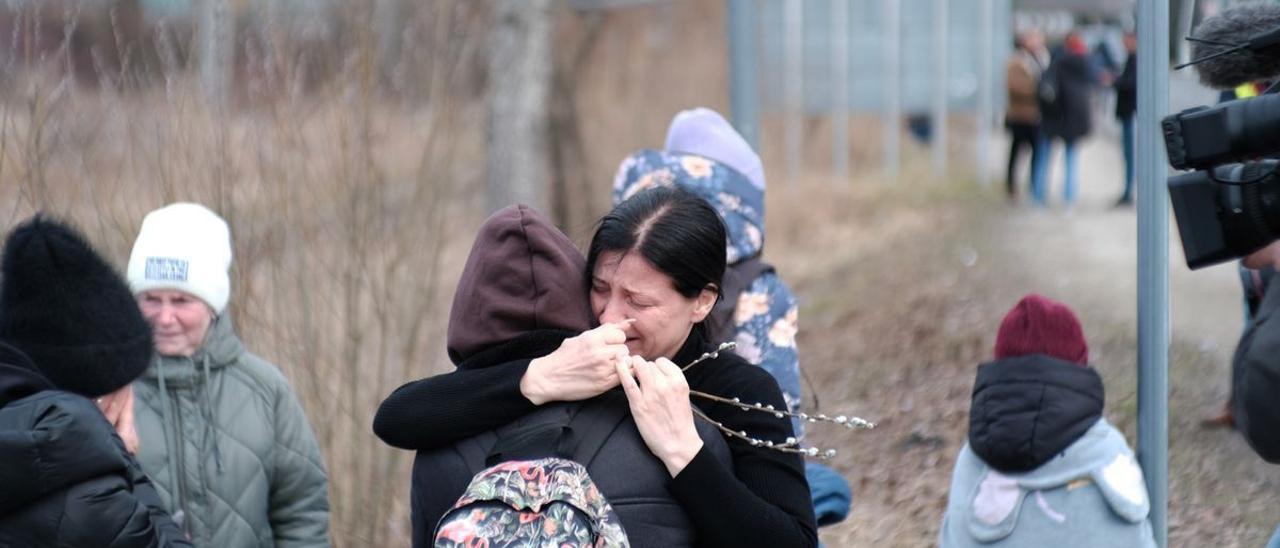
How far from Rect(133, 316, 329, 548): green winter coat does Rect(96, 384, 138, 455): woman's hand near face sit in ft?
0.88

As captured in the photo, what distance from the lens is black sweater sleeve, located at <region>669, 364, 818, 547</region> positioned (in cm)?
239

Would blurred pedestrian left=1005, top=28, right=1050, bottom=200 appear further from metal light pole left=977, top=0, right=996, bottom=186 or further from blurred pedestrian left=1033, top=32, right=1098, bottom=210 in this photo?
metal light pole left=977, top=0, right=996, bottom=186

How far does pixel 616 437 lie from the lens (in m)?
2.43

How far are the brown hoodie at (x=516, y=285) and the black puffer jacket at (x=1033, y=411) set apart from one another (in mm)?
1465

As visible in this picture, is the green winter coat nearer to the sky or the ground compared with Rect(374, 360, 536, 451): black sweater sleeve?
nearer to the ground

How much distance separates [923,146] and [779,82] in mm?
3438

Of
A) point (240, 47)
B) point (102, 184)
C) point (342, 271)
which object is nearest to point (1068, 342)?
point (342, 271)

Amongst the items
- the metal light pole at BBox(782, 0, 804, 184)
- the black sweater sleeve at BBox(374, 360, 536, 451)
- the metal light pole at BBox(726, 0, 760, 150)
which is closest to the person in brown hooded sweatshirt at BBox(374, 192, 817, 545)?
the black sweater sleeve at BBox(374, 360, 536, 451)

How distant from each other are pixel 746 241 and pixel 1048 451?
903 mm

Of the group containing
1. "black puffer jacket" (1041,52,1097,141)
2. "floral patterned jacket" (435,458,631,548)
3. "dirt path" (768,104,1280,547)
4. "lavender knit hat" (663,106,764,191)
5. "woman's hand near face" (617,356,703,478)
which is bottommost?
"dirt path" (768,104,1280,547)

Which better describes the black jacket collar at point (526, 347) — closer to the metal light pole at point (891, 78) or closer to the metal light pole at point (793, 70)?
the metal light pole at point (793, 70)

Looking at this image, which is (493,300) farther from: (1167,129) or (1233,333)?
(1233,333)

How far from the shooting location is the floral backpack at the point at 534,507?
2.25 meters

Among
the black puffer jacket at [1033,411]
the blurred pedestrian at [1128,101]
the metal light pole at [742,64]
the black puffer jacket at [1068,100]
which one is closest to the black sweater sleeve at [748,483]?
the black puffer jacket at [1033,411]
